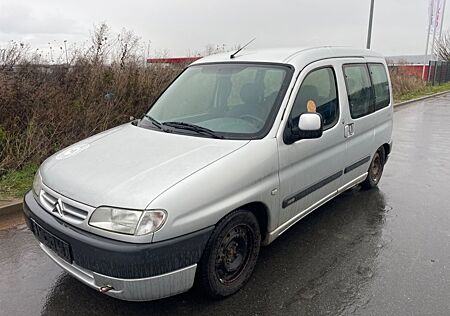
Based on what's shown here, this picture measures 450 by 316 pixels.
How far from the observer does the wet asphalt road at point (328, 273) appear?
108 inches

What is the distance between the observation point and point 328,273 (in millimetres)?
3207

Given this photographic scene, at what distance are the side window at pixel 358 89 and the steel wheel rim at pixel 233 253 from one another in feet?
6.72

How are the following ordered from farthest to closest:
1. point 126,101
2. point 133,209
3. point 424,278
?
point 126,101, point 424,278, point 133,209

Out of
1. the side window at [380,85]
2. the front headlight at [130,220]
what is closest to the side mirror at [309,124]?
Result: the front headlight at [130,220]

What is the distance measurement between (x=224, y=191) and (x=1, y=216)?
10.3ft

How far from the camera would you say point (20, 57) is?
654 centimetres

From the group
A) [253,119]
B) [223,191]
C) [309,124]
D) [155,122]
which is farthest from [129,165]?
[309,124]

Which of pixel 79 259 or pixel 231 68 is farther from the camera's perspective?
pixel 231 68

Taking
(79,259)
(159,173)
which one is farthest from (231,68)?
(79,259)

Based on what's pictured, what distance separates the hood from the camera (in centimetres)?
238

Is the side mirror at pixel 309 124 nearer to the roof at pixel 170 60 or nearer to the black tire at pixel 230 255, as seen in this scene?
the black tire at pixel 230 255

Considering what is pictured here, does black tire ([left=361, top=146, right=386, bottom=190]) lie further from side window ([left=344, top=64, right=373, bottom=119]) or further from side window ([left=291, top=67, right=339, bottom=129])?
side window ([left=291, top=67, right=339, bottom=129])

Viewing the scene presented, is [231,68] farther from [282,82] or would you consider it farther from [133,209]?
[133,209]

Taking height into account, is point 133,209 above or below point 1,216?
above
